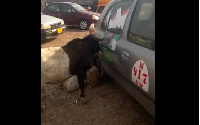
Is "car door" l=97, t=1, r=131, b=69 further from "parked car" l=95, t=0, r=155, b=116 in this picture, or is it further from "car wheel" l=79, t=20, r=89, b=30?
"car wheel" l=79, t=20, r=89, b=30

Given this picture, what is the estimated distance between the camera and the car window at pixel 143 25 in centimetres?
271

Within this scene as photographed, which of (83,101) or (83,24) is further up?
(83,24)

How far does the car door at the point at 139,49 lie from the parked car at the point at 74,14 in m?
9.33

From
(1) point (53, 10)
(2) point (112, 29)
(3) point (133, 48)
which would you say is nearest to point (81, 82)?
(2) point (112, 29)

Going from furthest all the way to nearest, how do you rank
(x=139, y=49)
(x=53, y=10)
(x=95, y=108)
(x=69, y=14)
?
(x=53, y=10) < (x=69, y=14) < (x=95, y=108) < (x=139, y=49)

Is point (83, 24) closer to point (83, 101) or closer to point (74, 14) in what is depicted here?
point (74, 14)

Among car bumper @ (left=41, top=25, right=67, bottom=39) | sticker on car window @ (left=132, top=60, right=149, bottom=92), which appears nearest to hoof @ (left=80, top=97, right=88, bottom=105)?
sticker on car window @ (left=132, top=60, right=149, bottom=92)

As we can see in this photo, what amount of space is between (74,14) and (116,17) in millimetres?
9109

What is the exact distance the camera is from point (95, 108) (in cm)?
385

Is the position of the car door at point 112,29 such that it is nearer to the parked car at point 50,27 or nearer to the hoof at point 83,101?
the hoof at point 83,101

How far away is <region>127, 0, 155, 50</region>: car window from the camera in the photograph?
271 cm

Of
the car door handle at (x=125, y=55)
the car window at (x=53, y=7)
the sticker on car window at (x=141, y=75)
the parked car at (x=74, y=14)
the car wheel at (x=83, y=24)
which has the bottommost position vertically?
the sticker on car window at (x=141, y=75)

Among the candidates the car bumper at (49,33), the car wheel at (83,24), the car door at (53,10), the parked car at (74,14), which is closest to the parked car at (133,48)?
the car bumper at (49,33)
